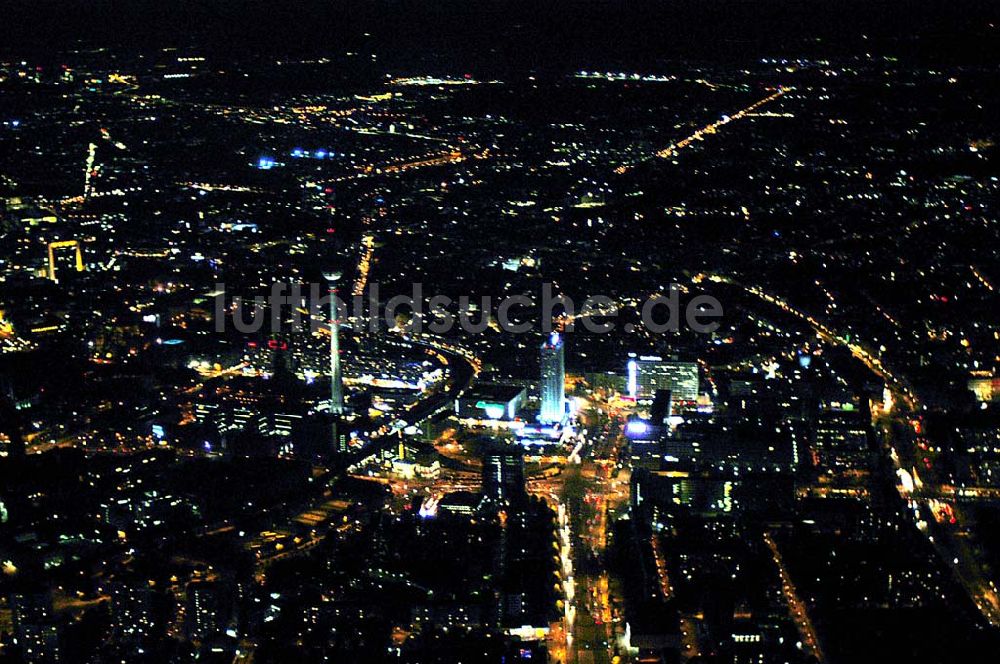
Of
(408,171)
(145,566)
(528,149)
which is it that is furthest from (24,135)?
(145,566)

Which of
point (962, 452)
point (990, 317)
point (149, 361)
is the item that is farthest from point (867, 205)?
point (149, 361)

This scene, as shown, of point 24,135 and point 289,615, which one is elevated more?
point 24,135

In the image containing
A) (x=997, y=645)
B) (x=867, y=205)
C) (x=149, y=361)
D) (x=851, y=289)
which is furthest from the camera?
(x=867, y=205)

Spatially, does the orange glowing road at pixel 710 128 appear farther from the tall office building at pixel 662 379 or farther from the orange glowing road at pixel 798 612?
the orange glowing road at pixel 798 612

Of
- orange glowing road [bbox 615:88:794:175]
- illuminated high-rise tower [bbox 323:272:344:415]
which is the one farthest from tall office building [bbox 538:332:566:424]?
orange glowing road [bbox 615:88:794:175]

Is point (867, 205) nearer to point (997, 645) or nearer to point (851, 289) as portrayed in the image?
point (851, 289)

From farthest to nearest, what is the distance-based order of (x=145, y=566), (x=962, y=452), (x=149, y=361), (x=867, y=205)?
(x=867, y=205), (x=149, y=361), (x=962, y=452), (x=145, y=566)

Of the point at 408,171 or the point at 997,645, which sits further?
the point at 408,171
